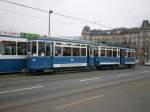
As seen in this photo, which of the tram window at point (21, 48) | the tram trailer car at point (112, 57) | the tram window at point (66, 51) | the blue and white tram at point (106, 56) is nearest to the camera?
the tram window at point (21, 48)

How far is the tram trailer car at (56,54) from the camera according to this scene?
22.6 meters

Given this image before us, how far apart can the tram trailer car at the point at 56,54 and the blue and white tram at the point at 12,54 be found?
42.0 inches

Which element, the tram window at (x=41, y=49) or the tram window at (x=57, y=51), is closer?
the tram window at (x=41, y=49)

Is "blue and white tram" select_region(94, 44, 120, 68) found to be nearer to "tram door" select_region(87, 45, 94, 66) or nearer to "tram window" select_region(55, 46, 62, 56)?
"tram door" select_region(87, 45, 94, 66)

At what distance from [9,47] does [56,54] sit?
4.27 meters

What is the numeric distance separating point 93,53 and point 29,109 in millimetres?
23148

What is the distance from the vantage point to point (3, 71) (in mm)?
21969

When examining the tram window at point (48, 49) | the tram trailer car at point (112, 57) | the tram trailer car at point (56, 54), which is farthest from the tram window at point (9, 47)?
the tram trailer car at point (112, 57)

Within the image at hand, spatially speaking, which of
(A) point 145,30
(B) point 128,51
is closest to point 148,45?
(A) point 145,30

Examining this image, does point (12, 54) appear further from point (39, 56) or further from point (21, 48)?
point (39, 56)

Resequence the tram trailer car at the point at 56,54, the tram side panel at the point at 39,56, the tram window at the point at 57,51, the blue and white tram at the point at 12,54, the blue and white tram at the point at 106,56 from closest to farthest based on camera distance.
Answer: the blue and white tram at the point at 12,54, the tram side panel at the point at 39,56, the tram trailer car at the point at 56,54, the tram window at the point at 57,51, the blue and white tram at the point at 106,56

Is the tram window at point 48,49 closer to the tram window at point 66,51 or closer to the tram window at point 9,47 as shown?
the tram window at point 66,51

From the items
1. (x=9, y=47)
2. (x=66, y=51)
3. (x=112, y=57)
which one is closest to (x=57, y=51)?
(x=66, y=51)

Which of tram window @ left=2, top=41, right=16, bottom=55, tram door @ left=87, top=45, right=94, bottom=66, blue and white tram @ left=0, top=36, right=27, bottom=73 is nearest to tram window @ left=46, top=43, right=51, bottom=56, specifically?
blue and white tram @ left=0, top=36, right=27, bottom=73
